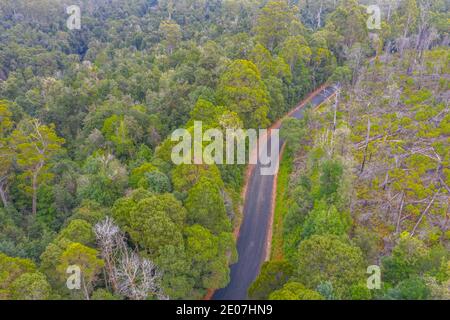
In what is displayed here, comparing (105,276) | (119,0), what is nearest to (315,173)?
(105,276)

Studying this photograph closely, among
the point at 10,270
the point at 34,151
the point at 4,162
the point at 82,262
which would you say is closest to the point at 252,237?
the point at 82,262

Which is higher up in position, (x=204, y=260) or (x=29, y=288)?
(x=29, y=288)

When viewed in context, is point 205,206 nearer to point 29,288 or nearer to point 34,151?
point 29,288

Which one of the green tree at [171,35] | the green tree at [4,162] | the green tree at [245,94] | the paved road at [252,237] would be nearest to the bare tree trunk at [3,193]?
the green tree at [4,162]

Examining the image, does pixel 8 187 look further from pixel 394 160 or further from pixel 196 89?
pixel 394 160

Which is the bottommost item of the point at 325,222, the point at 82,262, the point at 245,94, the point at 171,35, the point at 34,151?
the point at 82,262

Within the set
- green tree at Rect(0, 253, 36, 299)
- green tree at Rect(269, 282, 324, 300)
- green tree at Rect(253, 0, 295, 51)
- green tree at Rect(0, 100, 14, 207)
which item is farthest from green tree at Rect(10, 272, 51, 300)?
green tree at Rect(253, 0, 295, 51)

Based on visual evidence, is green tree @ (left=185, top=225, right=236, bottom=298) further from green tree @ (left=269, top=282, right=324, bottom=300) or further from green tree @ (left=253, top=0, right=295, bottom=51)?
green tree @ (left=253, top=0, right=295, bottom=51)
